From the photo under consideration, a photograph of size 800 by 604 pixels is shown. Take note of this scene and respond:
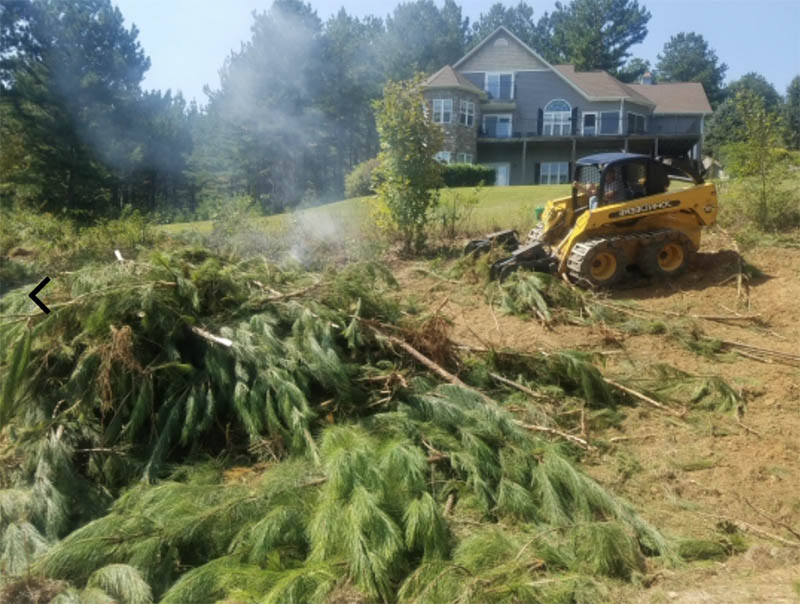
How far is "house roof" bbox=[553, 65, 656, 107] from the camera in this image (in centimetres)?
3947

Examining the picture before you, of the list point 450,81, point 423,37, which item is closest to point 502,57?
point 450,81

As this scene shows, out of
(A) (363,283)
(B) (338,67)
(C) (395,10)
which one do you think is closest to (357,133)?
(B) (338,67)

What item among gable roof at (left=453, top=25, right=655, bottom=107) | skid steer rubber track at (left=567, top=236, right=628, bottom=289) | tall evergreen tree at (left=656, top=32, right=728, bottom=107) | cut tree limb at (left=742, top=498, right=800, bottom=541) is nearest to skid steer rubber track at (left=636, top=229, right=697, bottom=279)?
skid steer rubber track at (left=567, top=236, right=628, bottom=289)

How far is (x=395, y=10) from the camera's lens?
63906 mm

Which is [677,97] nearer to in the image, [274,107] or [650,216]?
[274,107]

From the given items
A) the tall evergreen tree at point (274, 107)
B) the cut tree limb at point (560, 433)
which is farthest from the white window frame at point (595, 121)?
the cut tree limb at point (560, 433)

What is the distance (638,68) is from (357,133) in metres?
31.9

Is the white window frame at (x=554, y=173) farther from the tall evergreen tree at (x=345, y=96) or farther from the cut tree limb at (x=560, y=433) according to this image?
the cut tree limb at (x=560, y=433)

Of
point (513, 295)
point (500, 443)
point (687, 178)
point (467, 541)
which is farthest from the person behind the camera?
point (687, 178)

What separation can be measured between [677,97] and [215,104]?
26.0 meters

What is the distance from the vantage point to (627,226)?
11.5 meters

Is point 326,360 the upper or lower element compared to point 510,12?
lower

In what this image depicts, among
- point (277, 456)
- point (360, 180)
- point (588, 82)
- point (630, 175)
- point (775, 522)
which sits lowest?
point (775, 522)

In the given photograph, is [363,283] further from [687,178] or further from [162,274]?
[687,178]
